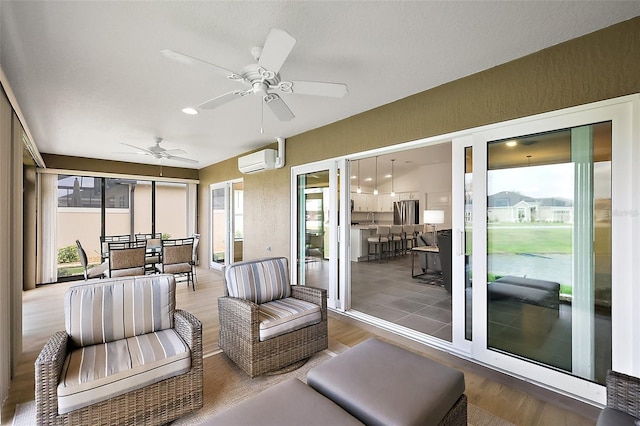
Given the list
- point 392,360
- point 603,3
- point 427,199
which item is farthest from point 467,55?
point 427,199

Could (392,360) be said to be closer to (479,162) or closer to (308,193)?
(479,162)

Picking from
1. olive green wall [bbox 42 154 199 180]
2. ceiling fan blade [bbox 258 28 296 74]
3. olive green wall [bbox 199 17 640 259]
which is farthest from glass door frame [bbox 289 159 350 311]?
olive green wall [bbox 42 154 199 180]

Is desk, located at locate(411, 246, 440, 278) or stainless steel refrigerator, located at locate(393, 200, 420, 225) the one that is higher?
stainless steel refrigerator, located at locate(393, 200, 420, 225)

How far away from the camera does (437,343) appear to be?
9.31 ft

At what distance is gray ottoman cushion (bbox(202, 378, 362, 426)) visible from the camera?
1229 mm

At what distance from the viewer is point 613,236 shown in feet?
6.20

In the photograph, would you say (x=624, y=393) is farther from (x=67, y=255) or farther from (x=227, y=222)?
(x=67, y=255)

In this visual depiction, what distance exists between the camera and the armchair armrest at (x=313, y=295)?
279 cm

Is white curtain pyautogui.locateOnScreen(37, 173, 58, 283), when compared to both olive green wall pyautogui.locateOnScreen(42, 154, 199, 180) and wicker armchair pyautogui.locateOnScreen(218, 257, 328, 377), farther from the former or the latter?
wicker armchair pyautogui.locateOnScreen(218, 257, 328, 377)

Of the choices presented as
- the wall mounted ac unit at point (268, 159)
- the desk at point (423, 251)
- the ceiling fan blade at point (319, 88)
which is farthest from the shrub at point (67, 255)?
the desk at point (423, 251)

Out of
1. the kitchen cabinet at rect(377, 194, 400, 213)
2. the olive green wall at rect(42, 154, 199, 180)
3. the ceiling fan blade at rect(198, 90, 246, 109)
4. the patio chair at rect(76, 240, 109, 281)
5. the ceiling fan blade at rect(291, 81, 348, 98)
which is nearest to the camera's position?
the ceiling fan blade at rect(291, 81, 348, 98)

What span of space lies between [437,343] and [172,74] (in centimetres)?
370

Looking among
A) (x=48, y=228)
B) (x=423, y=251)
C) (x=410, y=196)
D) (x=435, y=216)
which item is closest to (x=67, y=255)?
(x=48, y=228)

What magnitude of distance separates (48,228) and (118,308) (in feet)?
18.2
